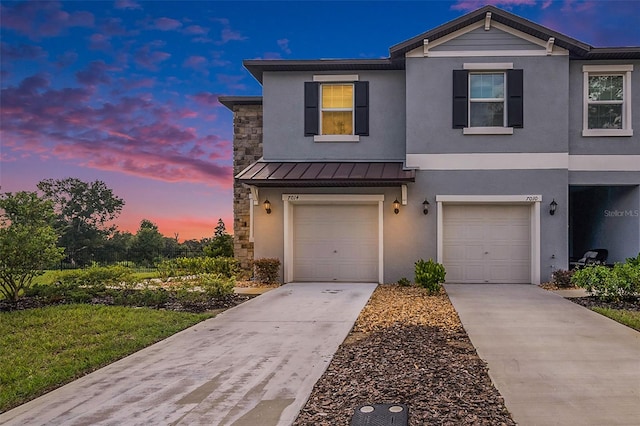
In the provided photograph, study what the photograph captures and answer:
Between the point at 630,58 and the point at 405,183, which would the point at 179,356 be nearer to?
the point at 405,183

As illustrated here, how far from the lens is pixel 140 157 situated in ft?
53.6

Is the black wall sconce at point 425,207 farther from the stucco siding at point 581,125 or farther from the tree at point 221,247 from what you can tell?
the tree at point 221,247

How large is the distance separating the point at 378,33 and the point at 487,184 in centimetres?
690

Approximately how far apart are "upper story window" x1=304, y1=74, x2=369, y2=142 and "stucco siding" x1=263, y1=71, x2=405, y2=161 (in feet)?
0.54

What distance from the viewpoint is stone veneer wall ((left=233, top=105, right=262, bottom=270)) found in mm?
16078

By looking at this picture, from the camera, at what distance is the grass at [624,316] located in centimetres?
796

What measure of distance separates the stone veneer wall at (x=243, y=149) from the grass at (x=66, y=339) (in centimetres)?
682

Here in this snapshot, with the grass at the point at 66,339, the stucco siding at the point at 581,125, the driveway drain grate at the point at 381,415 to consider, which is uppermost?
the stucco siding at the point at 581,125

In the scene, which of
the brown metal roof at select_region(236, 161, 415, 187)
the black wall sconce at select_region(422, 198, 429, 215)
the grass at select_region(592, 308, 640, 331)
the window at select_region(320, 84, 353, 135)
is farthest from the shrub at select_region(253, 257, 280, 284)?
the grass at select_region(592, 308, 640, 331)

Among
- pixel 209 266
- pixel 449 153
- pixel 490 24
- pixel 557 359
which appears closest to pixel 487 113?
pixel 449 153

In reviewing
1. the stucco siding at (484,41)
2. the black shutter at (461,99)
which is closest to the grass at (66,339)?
the black shutter at (461,99)

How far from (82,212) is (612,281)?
2109 cm

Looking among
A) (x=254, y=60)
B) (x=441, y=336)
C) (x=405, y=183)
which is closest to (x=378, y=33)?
(x=254, y=60)

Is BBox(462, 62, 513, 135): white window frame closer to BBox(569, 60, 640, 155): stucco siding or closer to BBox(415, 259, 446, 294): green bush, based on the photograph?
BBox(569, 60, 640, 155): stucco siding
